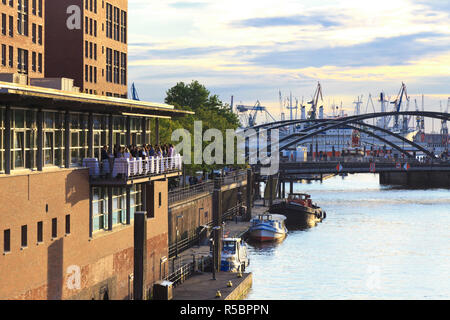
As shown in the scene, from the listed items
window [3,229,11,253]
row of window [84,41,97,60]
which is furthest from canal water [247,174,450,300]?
row of window [84,41,97,60]

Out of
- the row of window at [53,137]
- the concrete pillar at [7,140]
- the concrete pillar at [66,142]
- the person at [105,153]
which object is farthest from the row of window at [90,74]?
the concrete pillar at [7,140]

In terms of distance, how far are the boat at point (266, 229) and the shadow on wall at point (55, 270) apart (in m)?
50.2

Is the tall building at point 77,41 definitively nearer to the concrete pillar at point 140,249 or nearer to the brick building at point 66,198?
the brick building at point 66,198

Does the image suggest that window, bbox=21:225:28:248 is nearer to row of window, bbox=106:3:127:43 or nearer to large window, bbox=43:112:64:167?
large window, bbox=43:112:64:167

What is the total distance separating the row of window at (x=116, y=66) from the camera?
10262 cm

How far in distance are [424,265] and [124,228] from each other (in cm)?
3374

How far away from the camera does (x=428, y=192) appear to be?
161 metres

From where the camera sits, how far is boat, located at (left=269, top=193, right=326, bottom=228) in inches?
3986

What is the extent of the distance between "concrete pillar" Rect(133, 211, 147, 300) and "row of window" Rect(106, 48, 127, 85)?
222 ft

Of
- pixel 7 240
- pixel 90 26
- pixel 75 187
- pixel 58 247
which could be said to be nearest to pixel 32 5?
pixel 90 26
